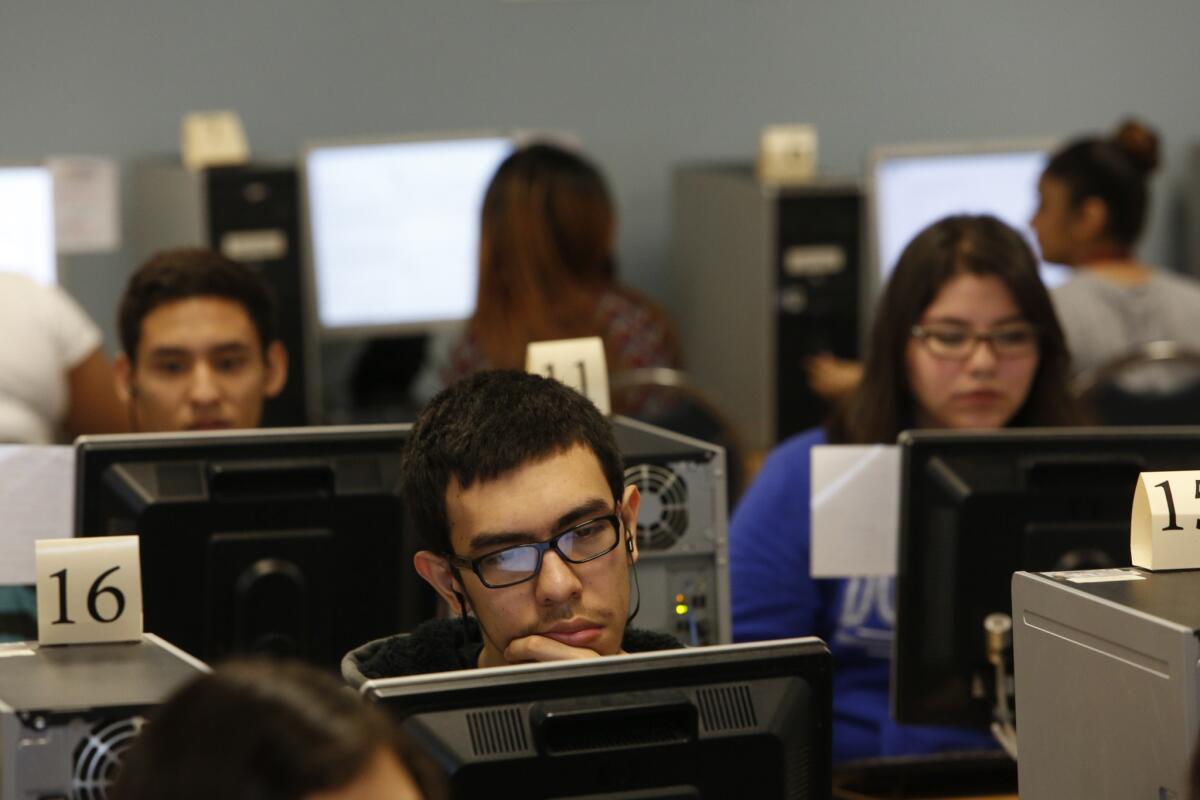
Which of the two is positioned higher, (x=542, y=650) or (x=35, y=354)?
(x=35, y=354)

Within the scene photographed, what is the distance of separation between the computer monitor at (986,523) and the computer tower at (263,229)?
2.59 meters

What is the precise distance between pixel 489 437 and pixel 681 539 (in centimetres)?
33

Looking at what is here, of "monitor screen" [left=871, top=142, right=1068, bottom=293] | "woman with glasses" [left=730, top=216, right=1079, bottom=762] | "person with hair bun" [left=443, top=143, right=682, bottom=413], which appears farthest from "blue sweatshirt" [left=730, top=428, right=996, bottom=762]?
"monitor screen" [left=871, top=142, right=1068, bottom=293]

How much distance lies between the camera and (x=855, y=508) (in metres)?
1.86

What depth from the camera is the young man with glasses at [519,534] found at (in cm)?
147

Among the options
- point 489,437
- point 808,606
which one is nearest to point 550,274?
point 808,606

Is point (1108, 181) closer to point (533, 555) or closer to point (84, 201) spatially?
point (84, 201)

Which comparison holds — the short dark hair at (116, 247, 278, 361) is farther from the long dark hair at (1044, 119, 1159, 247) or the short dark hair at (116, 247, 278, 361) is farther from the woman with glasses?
the long dark hair at (1044, 119, 1159, 247)

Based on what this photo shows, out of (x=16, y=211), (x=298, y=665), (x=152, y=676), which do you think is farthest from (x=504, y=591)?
(x=16, y=211)

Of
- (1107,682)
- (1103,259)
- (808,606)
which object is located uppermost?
(1103,259)

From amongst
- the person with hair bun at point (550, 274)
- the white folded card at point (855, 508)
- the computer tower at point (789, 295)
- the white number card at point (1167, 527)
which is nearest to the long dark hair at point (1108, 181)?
the computer tower at point (789, 295)

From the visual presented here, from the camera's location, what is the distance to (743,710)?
3.67 ft

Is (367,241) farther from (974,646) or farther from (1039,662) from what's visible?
(1039,662)

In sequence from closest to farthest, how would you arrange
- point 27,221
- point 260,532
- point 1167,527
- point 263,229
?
point 1167,527 < point 260,532 < point 27,221 < point 263,229
